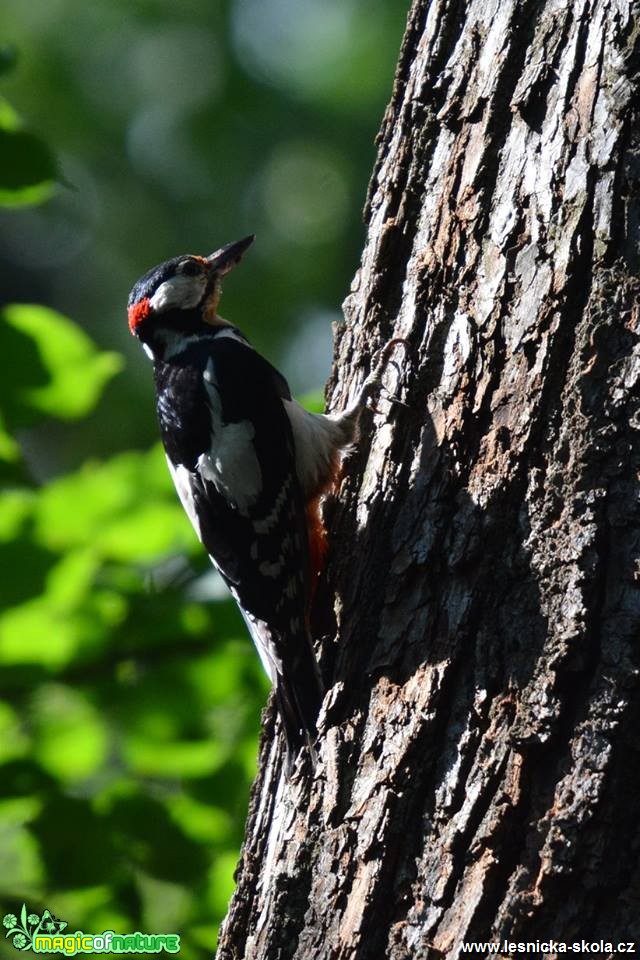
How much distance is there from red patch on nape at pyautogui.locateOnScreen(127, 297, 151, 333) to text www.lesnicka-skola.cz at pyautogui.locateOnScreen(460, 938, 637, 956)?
8.52ft

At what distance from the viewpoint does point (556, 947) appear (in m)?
1.78

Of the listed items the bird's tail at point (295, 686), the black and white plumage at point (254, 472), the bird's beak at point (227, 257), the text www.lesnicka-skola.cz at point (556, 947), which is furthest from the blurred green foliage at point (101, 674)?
the text www.lesnicka-skola.cz at point (556, 947)

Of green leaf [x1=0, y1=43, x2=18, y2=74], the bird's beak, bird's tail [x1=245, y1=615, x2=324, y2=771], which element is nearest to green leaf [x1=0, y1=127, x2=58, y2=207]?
green leaf [x1=0, y1=43, x2=18, y2=74]

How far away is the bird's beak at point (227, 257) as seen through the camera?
3.98 metres

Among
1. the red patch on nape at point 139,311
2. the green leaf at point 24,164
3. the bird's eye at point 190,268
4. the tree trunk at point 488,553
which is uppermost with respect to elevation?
the bird's eye at point 190,268

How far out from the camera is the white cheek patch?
3885 millimetres

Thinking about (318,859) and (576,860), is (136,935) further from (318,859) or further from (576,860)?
(576,860)

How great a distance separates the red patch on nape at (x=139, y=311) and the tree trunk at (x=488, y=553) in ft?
4.62

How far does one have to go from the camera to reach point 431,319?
249 cm

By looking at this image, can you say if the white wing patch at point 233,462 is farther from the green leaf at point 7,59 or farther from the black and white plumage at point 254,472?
Answer: the green leaf at point 7,59

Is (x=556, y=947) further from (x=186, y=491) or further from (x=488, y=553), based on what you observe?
(x=186, y=491)

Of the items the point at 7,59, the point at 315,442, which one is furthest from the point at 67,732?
the point at 7,59

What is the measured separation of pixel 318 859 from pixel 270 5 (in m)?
10.3

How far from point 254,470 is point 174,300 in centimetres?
92
